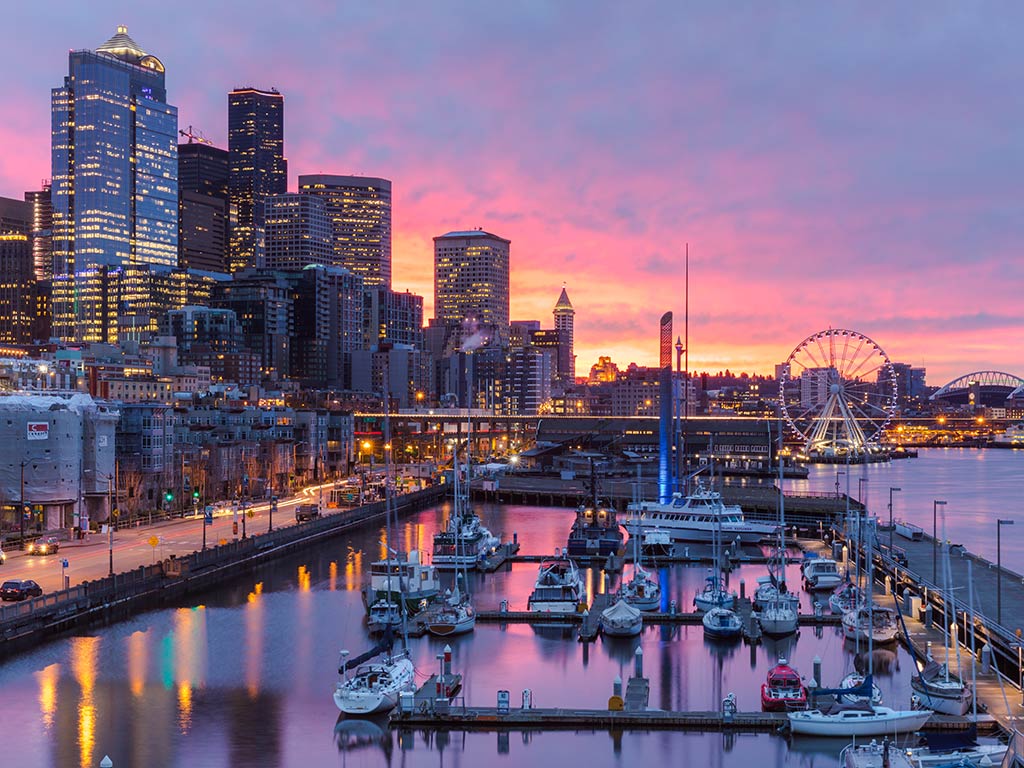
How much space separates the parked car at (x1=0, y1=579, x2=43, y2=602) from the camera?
49094 mm

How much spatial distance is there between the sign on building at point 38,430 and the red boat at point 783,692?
168 ft

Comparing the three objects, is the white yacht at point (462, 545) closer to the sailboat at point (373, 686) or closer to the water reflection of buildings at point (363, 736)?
the sailboat at point (373, 686)

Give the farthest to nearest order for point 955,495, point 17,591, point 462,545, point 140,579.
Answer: point 955,495 → point 462,545 → point 140,579 → point 17,591

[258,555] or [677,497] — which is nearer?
[258,555]

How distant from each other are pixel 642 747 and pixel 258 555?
37.5 meters

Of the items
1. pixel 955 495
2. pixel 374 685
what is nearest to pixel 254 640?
pixel 374 685

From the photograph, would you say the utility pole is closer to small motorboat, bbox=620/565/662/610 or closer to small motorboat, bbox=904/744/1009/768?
small motorboat, bbox=620/565/662/610

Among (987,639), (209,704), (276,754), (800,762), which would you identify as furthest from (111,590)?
(987,639)

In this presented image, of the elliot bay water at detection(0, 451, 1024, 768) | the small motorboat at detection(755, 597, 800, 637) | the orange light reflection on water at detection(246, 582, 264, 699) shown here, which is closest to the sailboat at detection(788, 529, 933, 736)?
the elliot bay water at detection(0, 451, 1024, 768)

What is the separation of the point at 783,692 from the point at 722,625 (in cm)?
1069

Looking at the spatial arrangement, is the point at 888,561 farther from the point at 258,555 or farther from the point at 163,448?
the point at 163,448

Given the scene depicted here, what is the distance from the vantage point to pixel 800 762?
110 feet

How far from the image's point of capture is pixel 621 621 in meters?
48.1

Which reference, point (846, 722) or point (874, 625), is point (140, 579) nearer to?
point (874, 625)
